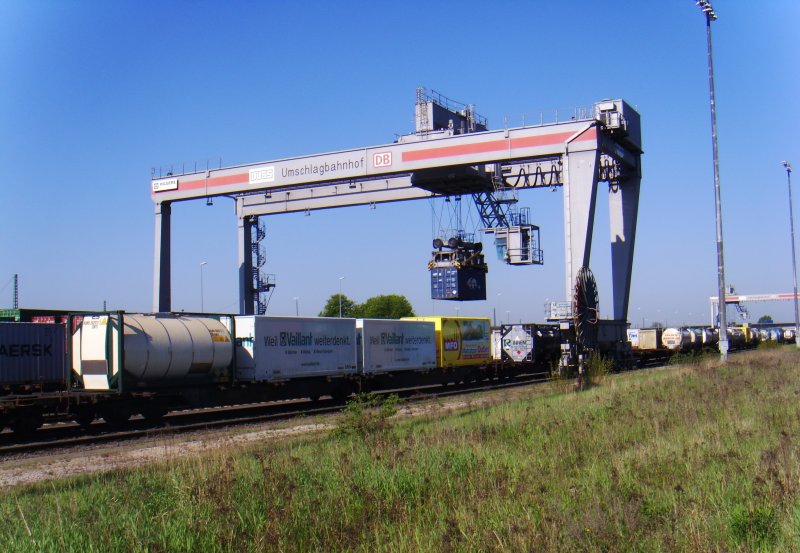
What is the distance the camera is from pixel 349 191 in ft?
141

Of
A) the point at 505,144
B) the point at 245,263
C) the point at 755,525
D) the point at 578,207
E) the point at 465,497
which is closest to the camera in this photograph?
the point at 755,525

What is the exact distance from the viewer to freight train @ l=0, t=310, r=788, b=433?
61.8ft

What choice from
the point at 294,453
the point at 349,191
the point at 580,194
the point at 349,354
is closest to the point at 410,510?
the point at 294,453

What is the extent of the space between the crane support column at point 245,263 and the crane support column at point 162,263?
204 inches

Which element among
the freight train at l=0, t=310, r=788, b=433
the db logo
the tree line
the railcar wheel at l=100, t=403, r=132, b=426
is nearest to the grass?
the freight train at l=0, t=310, r=788, b=433

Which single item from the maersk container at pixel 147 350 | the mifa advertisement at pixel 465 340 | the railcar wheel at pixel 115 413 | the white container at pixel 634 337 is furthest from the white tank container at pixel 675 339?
the railcar wheel at pixel 115 413

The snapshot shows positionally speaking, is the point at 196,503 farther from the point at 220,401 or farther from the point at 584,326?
the point at 584,326

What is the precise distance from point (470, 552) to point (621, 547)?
3.84 ft

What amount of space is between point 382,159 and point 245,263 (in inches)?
588

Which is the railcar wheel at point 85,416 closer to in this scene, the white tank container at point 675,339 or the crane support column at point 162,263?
the crane support column at point 162,263

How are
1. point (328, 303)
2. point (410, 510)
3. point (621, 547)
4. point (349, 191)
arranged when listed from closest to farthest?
point (621, 547), point (410, 510), point (349, 191), point (328, 303)

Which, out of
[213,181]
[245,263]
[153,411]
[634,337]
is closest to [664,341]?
[634,337]

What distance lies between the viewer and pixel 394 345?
28.8 metres

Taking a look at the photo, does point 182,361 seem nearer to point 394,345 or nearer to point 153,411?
point 153,411
